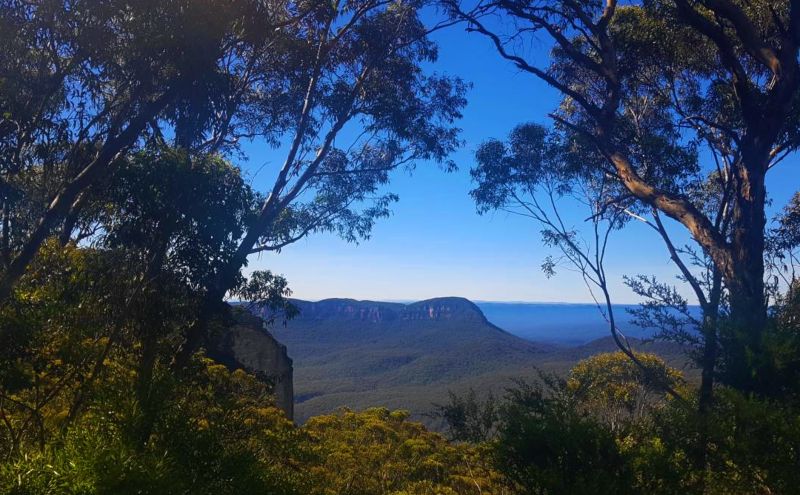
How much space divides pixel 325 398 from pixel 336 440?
3444cm

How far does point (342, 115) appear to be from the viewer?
32.1 ft

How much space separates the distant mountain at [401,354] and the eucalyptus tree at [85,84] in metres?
21.4

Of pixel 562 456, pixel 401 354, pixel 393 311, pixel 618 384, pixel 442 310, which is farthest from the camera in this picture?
pixel 393 311

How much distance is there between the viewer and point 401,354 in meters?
68.2

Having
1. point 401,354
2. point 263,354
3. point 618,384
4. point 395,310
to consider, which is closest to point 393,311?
point 395,310

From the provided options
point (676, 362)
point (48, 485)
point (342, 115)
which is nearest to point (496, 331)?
point (676, 362)

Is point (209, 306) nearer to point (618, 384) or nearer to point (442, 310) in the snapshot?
point (618, 384)

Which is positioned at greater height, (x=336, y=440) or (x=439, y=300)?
(x=439, y=300)

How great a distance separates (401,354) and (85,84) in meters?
63.5

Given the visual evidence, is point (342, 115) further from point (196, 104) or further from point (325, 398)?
point (325, 398)

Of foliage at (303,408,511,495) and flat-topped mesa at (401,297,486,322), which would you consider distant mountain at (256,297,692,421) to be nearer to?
flat-topped mesa at (401,297,486,322)

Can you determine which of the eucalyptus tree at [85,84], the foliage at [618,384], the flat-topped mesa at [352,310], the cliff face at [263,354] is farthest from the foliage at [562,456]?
the flat-topped mesa at [352,310]

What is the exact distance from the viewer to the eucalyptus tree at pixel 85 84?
18.6 ft

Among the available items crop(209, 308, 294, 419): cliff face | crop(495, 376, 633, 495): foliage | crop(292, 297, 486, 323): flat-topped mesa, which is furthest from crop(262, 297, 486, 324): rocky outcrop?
crop(495, 376, 633, 495): foliage
